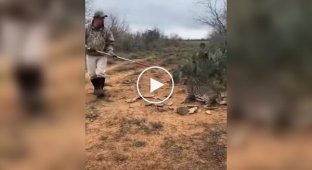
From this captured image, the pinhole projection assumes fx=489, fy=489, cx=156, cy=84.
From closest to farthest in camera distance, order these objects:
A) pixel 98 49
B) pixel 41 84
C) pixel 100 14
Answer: pixel 41 84 < pixel 100 14 < pixel 98 49

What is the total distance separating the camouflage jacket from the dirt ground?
101 millimetres

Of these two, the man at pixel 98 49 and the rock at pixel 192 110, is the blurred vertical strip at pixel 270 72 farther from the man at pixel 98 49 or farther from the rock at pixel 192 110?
the man at pixel 98 49

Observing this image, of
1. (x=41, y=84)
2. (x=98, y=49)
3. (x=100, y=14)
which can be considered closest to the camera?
(x=41, y=84)

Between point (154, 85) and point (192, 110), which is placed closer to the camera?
point (154, 85)

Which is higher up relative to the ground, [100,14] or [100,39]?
[100,14]

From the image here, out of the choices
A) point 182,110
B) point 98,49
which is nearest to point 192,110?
point 182,110

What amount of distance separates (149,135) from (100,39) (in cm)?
58

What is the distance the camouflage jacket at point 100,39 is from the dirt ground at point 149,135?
101 millimetres

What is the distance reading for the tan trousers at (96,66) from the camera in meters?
2.69

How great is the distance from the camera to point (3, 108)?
217 centimetres

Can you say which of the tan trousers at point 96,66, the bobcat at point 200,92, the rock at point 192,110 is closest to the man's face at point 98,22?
the tan trousers at point 96,66

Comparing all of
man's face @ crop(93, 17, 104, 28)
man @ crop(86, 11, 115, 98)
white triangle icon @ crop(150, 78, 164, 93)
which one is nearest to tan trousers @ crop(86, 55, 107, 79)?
man @ crop(86, 11, 115, 98)

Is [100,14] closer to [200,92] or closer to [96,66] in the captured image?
[96,66]

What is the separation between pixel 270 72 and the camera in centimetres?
220
